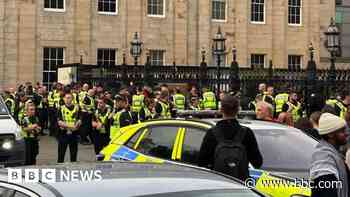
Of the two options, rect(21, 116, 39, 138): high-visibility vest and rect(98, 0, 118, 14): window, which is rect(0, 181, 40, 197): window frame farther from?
rect(98, 0, 118, 14): window

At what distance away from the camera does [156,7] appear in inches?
1606

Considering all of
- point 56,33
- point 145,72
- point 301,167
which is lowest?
point 301,167

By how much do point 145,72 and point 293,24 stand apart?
17672 mm

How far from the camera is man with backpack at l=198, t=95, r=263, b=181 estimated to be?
7.07 metres

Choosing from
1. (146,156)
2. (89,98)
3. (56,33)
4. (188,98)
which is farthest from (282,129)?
(56,33)

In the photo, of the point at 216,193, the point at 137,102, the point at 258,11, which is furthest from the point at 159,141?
the point at 258,11

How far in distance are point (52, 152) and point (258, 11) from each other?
86.2 ft

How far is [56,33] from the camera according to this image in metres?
37.6

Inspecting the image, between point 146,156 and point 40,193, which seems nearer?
point 40,193

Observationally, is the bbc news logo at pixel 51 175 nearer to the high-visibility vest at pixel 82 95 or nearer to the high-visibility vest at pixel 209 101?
the high-visibility vest at pixel 82 95

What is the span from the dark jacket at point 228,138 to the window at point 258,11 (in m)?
37.5

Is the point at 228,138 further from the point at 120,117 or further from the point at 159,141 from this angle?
the point at 120,117

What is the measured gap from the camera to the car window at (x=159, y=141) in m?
9.23

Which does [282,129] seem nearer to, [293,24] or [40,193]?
[40,193]
